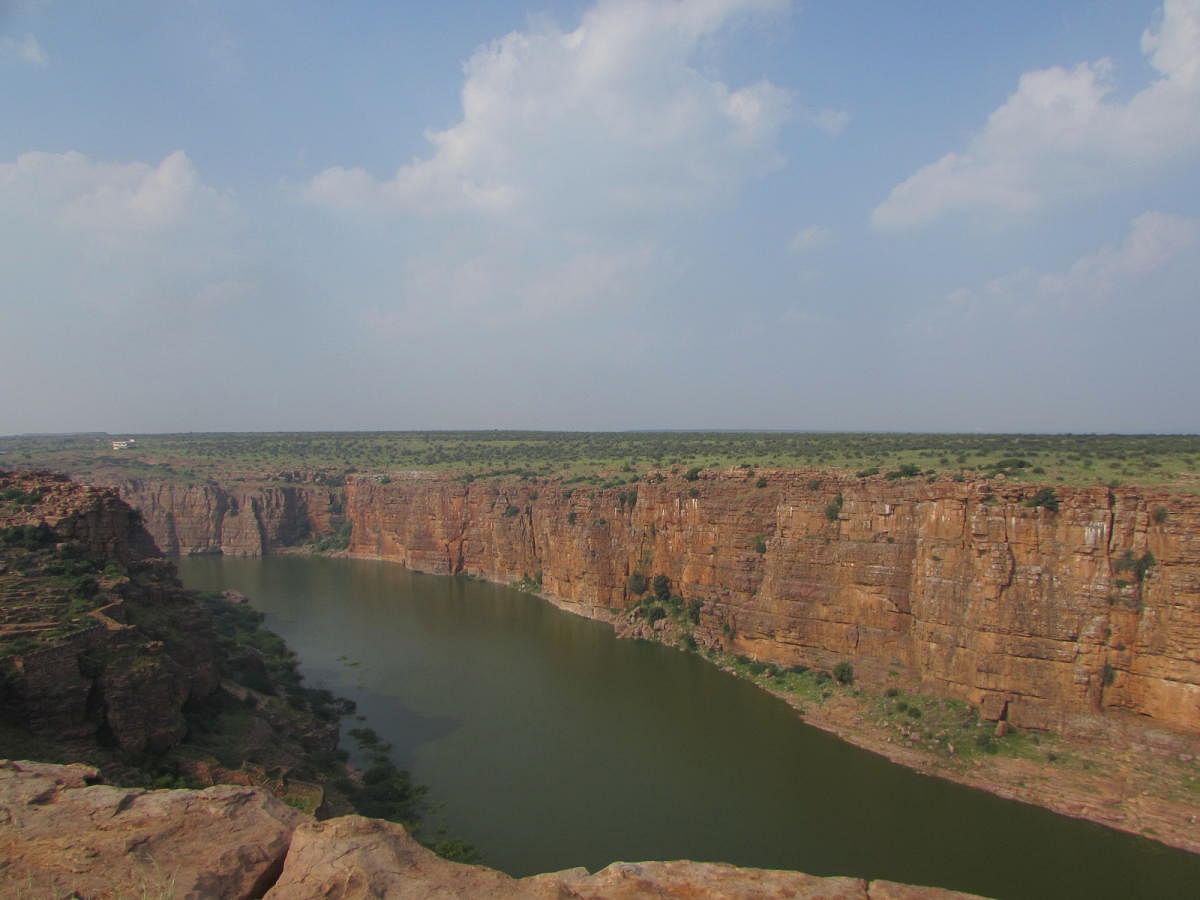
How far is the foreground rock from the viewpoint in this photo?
179 inches

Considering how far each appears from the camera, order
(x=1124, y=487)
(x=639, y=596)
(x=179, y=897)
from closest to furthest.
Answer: (x=179, y=897) < (x=1124, y=487) < (x=639, y=596)

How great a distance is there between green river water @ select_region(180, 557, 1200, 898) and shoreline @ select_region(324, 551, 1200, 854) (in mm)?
371

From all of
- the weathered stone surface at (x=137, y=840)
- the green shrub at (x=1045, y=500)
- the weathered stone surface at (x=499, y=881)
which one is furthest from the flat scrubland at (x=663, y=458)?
the weathered stone surface at (x=137, y=840)

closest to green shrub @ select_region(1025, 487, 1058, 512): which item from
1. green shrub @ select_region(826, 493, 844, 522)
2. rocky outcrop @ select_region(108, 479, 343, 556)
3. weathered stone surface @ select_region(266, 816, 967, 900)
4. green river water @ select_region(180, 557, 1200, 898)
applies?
green shrub @ select_region(826, 493, 844, 522)

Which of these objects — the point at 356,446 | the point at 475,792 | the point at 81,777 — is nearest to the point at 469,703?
the point at 475,792

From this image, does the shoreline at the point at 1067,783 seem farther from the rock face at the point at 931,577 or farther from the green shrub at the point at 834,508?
the green shrub at the point at 834,508

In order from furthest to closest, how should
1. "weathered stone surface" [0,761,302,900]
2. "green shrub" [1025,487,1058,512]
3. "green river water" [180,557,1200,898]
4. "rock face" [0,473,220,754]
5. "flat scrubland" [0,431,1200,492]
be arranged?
1. "flat scrubland" [0,431,1200,492]
2. "green shrub" [1025,487,1058,512]
3. "green river water" [180,557,1200,898]
4. "rock face" [0,473,220,754]
5. "weathered stone surface" [0,761,302,900]

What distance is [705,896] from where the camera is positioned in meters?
4.46

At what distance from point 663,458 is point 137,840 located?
52.0m

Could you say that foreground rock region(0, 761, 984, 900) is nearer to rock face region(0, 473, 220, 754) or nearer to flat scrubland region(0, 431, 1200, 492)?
rock face region(0, 473, 220, 754)

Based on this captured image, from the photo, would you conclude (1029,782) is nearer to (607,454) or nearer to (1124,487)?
(1124,487)

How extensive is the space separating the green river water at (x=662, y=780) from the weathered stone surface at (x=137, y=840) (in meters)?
12.3

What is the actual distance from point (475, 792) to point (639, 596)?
18.9m

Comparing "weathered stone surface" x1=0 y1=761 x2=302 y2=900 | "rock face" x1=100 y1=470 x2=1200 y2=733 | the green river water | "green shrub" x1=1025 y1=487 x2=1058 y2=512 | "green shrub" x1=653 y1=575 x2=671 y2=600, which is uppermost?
"green shrub" x1=1025 y1=487 x2=1058 y2=512
